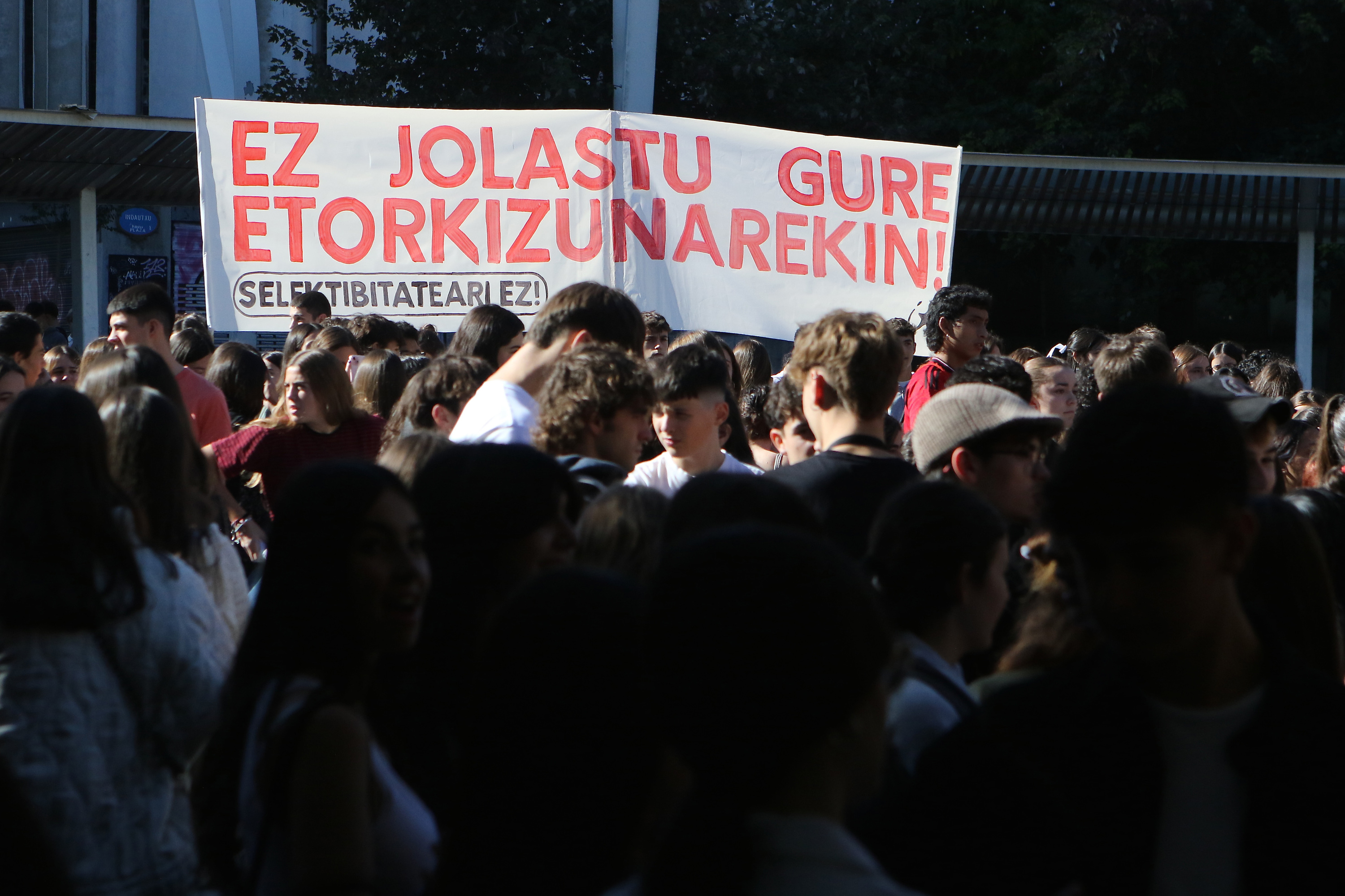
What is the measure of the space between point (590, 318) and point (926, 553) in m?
2.05

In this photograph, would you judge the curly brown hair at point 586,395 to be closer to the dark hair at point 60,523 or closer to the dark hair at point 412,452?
the dark hair at point 412,452

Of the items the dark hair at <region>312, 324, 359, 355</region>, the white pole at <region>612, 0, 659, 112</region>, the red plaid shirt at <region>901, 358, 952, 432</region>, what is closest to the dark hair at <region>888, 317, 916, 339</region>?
the red plaid shirt at <region>901, 358, 952, 432</region>

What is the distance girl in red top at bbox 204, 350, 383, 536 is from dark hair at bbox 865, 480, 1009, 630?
9.91ft

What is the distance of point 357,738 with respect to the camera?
1.83 meters

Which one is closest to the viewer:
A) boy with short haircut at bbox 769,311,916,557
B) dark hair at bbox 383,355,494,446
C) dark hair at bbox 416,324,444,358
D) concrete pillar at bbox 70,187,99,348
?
boy with short haircut at bbox 769,311,916,557

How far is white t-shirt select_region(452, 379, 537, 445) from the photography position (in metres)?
3.79

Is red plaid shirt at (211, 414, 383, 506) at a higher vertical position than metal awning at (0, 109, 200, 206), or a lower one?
lower

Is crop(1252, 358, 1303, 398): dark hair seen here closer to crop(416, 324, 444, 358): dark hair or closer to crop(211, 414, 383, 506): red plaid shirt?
crop(416, 324, 444, 358): dark hair

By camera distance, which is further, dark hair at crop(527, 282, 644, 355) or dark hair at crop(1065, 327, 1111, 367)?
dark hair at crop(1065, 327, 1111, 367)

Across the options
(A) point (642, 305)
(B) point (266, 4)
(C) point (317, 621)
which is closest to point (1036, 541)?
(C) point (317, 621)

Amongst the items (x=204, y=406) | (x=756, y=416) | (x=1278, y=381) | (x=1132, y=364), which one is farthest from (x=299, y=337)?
(x=1278, y=381)

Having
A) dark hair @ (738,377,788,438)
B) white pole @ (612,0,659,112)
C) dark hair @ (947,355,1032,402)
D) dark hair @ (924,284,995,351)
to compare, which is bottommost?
dark hair @ (738,377,788,438)

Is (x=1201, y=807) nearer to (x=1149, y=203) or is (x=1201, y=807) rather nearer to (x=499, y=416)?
(x=499, y=416)

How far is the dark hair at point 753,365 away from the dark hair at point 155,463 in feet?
12.2
